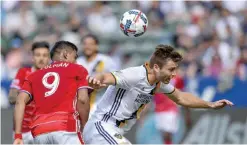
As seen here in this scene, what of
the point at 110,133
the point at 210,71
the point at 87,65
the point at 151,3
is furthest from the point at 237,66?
the point at 110,133

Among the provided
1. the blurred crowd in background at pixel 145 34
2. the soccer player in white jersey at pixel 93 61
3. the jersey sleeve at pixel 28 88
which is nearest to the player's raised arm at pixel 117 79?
the jersey sleeve at pixel 28 88

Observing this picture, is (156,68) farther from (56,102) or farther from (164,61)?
(56,102)

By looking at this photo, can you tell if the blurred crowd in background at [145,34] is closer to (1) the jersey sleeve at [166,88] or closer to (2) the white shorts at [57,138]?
(1) the jersey sleeve at [166,88]

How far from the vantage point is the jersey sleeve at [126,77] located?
7.99 meters

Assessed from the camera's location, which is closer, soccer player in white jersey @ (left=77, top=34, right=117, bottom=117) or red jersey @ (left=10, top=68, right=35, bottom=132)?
red jersey @ (left=10, top=68, right=35, bottom=132)

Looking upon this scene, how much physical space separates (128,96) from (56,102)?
983 millimetres

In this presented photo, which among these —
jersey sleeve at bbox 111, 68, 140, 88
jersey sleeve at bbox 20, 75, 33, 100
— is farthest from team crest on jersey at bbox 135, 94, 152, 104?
jersey sleeve at bbox 20, 75, 33, 100

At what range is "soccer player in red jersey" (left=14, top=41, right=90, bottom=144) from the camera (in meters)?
7.70

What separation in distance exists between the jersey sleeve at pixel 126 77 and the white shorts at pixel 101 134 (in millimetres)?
563

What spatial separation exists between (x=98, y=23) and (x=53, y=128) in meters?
12.8

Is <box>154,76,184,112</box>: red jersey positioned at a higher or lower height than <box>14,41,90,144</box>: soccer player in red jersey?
lower

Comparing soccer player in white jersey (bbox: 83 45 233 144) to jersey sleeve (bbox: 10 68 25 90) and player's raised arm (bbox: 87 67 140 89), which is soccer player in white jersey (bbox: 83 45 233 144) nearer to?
player's raised arm (bbox: 87 67 140 89)

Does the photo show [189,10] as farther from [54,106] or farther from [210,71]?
[54,106]

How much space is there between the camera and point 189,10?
64.8ft
